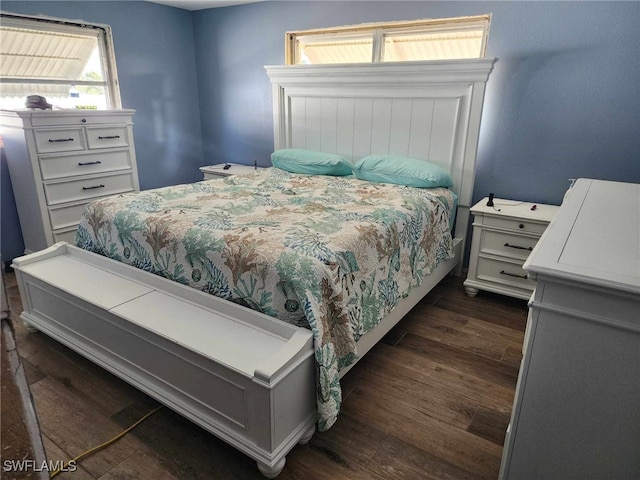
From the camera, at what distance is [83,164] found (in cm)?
318

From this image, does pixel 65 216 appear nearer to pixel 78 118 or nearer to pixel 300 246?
pixel 78 118

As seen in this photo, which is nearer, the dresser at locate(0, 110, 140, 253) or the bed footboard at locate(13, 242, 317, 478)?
the bed footboard at locate(13, 242, 317, 478)

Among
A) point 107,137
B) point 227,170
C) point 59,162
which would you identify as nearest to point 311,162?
point 227,170

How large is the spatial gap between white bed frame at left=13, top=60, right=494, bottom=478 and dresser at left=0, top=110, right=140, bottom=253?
0.87 metres

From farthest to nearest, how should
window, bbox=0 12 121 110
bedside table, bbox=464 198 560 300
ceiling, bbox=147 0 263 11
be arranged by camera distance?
ceiling, bbox=147 0 263 11 → window, bbox=0 12 121 110 → bedside table, bbox=464 198 560 300

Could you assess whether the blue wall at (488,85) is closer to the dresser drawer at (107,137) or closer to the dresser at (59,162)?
the dresser at (59,162)

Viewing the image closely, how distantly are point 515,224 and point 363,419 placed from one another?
1.57 metres

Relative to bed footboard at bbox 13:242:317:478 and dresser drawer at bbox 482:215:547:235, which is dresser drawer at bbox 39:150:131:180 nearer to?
bed footboard at bbox 13:242:317:478

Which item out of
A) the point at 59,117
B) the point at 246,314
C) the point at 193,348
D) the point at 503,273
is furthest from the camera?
the point at 59,117

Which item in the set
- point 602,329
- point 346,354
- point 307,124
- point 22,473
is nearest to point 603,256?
point 602,329

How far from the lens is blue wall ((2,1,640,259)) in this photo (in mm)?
2492

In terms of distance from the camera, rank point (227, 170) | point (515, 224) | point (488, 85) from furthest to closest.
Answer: point (227, 170) → point (488, 85) → point (515, 224)

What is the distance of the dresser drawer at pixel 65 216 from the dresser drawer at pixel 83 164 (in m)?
0.24

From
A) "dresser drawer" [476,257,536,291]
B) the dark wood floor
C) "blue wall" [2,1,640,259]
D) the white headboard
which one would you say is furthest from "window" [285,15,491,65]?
the dark wood floor
